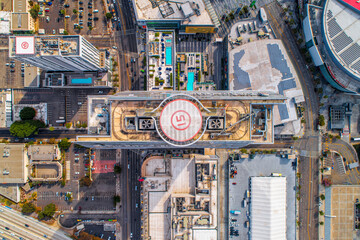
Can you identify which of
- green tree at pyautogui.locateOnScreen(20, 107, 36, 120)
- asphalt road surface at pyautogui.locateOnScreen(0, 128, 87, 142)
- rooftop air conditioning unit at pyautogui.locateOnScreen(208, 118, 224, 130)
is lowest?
asphalt road surface at pyautogui.locateOnScreen(0, 128, 87, 142)

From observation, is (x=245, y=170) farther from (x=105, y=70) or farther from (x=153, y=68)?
(x=105, y=70)

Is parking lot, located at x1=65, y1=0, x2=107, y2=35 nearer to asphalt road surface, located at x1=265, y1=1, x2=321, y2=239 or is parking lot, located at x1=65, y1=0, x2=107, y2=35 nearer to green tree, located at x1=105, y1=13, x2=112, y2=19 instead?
green tree, located at x1=105, y1=13, x2=112, y2=19

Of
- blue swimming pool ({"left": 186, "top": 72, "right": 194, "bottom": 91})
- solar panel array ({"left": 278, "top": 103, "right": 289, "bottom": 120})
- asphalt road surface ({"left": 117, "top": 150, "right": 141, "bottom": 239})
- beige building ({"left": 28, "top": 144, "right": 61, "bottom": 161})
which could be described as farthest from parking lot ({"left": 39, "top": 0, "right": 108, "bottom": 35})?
solar panel array ({"left": 278, "top": 103, "right": 289, "bottom": 120})

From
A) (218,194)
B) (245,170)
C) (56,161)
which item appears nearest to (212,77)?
(245,170)

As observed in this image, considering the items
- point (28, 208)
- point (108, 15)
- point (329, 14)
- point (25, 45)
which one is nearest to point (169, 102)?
point (25, 45)

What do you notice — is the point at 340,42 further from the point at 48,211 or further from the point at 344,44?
the point at 48,211

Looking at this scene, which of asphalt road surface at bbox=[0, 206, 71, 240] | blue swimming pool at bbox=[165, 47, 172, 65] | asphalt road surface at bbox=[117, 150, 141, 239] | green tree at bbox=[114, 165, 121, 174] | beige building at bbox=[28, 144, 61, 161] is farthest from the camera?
asphalt road surface at bbox=[117, 150, 141, 239]
